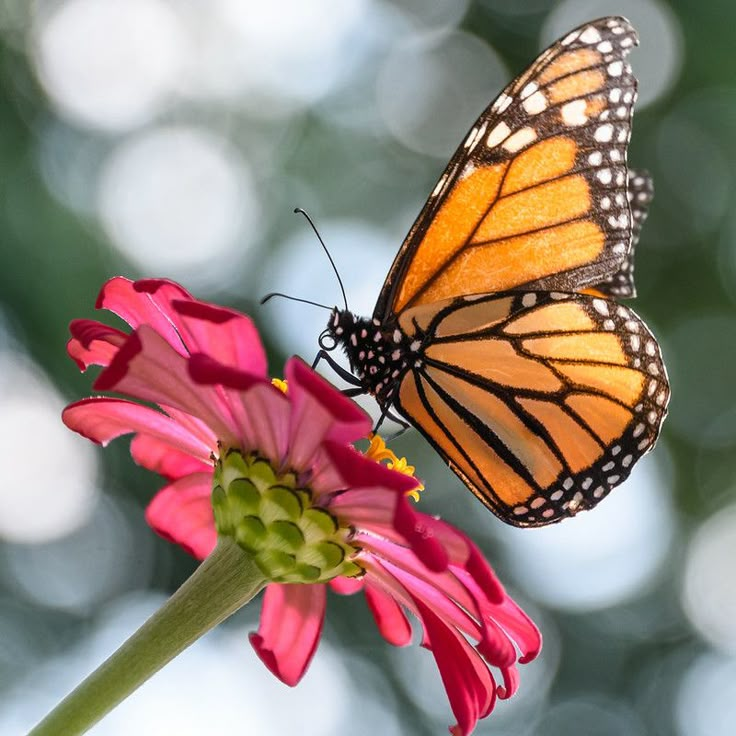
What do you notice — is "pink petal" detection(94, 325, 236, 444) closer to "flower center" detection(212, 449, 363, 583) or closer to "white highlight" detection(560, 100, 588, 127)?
"flower center" detection(212, 449, 363, 583)

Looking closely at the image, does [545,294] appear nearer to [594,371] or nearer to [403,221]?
[594,371]

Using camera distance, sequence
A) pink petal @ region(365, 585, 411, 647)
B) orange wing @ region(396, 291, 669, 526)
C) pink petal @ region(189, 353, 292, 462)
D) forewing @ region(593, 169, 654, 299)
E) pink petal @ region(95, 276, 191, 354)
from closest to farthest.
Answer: pink petal @ region(189, 353, 292, 462)
pink petal @ region(95, 276, 191, 354)
pink petal @ region(365, 585, 411, 647)
orange wing @ region(396, 291, 669, 526)
forewing @ region(593, 169, 654, 299)

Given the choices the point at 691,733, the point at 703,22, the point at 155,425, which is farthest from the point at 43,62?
the point at 691,733

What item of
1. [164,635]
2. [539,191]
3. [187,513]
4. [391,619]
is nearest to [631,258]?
[539,191]

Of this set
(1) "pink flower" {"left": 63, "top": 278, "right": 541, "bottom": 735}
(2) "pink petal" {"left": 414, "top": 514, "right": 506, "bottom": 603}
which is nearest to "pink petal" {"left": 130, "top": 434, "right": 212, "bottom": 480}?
(1) "pink flower" {"left": 63, "top": 278, "right": 541, "bottom": 735}

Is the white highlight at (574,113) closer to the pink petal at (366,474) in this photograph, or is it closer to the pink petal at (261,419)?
the pink petal at (261,419)

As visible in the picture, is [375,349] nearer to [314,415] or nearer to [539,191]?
[539,191]

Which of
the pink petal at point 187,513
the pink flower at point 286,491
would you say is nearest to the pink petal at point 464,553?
the pink flower at point 286,491
